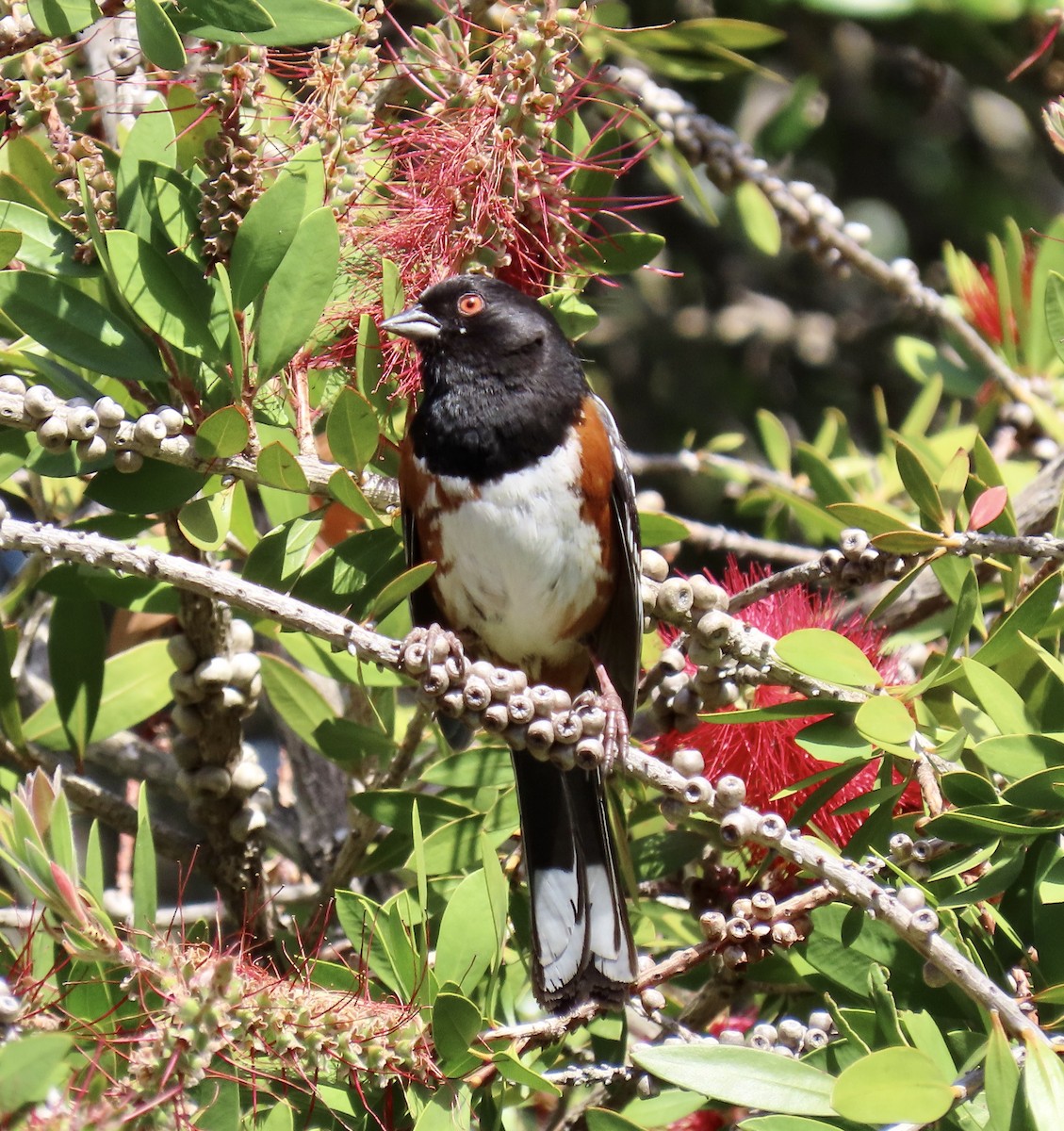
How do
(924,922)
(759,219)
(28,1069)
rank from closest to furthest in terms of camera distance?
(28,1069)
(924,922)
(759,219)

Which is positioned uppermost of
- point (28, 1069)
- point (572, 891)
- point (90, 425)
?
point (90, 425)

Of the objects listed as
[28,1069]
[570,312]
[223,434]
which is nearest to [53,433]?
[223,434]

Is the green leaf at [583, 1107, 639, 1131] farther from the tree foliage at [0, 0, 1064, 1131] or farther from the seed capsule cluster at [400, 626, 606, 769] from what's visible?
the seed capsule cluster at [400, 626, 606, 769]

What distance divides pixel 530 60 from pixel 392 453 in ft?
3.10

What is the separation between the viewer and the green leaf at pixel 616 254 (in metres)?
2.91

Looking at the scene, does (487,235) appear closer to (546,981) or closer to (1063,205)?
(546,981)

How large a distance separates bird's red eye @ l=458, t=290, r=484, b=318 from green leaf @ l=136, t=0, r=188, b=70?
954mm

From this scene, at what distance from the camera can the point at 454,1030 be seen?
200cm

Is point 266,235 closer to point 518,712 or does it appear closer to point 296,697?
point 518,712

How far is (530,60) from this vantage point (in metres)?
2.53

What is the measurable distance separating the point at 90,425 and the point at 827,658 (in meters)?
1.21

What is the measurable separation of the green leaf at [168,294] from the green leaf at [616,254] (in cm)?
86

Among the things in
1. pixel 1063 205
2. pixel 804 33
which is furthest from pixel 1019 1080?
pixel 1063 205

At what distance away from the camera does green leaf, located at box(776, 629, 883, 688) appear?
2.14 metres
